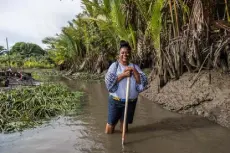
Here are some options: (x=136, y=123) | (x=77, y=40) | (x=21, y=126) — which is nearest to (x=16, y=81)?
(x=21, y=126)

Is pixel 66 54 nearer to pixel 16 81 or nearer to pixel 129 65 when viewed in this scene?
pixel 16 81

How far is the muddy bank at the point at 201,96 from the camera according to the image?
5.33m

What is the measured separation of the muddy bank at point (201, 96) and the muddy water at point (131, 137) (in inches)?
10.4

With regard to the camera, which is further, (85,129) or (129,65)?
(85,129)

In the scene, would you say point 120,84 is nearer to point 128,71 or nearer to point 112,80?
point 112,80

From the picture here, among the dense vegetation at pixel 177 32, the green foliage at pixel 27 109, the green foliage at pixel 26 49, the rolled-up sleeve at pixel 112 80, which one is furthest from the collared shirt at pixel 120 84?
the green foliage at pixel 26 49

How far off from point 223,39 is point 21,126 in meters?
4.55

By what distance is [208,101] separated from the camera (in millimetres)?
5816

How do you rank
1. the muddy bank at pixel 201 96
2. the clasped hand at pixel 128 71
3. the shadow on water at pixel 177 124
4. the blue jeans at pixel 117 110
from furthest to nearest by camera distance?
the muddy bank at pixel 201 96
the shadow on water at pixel 177 124
the blue jeans at pixel 117 110
the clasped hand at pixel 128 71

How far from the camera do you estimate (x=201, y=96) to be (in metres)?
6.00

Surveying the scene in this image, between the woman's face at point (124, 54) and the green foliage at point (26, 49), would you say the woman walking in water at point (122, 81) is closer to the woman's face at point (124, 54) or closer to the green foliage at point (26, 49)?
the woman's face at point (124, 54)

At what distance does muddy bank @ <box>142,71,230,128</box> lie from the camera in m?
5.33

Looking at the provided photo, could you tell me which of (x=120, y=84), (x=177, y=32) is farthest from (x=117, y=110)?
(x=177, y=32)

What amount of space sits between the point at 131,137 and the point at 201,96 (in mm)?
2234
